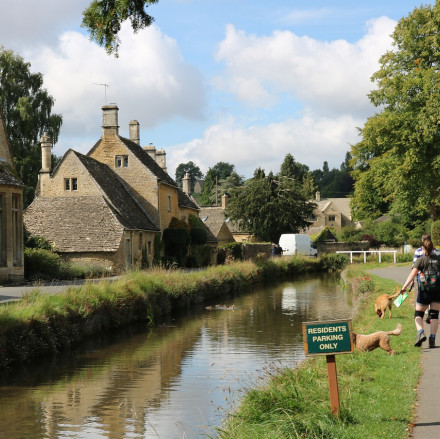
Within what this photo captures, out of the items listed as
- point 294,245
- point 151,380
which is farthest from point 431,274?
point 294,245

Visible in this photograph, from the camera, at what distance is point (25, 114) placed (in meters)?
51.4

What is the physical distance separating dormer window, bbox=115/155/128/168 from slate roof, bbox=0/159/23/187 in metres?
17.9

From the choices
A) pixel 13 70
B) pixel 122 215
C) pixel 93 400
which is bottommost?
pixel 93 400

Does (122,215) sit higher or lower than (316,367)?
higher

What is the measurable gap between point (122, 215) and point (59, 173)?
17.3 ft

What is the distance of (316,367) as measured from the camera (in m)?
11.0

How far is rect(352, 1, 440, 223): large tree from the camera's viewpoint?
39312mm

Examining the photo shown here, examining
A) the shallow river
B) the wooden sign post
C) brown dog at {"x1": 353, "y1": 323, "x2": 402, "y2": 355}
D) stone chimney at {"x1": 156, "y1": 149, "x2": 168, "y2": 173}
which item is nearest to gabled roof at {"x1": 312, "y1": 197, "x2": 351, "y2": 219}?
stone chimney at {"x1": 156, "y1": 149, "x2": 168, "y2": 173}

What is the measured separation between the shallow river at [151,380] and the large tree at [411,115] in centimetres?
1961

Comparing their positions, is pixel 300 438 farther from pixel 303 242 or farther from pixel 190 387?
pixel 303 242

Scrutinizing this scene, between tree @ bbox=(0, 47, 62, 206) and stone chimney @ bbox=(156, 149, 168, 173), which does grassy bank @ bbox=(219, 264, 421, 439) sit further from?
stone chimney @ bbox=(156, 149, 168, 173)

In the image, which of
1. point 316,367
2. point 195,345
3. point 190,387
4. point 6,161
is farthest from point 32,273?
point 316,367

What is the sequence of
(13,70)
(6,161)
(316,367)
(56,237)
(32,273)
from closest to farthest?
(316,367)
(6,161)
(32,273)
(56,237)
(13,70)

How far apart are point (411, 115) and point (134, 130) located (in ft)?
74.7
